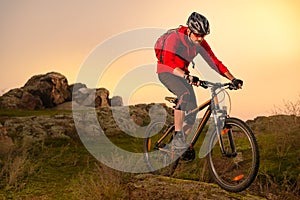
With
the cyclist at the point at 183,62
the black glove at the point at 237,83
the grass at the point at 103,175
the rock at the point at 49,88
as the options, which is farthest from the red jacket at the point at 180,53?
the rock at the point at 49,88

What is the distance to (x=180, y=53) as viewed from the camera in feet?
23.4

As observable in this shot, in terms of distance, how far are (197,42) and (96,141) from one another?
10.4 metres

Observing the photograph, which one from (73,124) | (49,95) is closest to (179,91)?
(73,124)

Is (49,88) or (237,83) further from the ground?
(49,88)

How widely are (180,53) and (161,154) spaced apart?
279cm

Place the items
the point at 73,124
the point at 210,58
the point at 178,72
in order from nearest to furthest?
the point at 178,72
the point at 210,58
the point at 73,124

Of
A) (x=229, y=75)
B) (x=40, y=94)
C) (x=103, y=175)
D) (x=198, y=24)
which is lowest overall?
(x=103, y=175)

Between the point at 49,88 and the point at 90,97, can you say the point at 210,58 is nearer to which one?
the point at 90,97

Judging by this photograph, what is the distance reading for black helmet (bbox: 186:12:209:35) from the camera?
672cm

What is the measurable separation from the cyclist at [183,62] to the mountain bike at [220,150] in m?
0.19

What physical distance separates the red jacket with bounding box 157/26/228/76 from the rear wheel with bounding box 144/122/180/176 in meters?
1.65

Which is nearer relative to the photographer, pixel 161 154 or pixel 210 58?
pixel 210 58

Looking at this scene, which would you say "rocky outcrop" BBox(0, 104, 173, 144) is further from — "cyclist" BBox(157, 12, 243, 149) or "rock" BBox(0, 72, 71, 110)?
"rock" BBox(0, 72, 71, 110)

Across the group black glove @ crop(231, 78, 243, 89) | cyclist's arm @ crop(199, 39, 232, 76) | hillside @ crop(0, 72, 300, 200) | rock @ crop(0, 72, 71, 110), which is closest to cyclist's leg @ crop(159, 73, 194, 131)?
cyclist's arm @ crop(199, 39, 232, 76)
